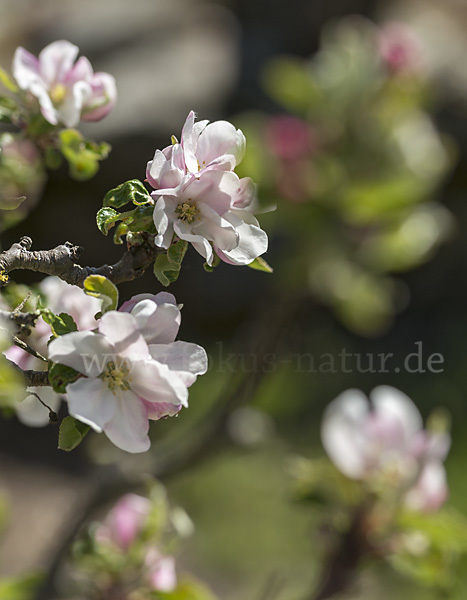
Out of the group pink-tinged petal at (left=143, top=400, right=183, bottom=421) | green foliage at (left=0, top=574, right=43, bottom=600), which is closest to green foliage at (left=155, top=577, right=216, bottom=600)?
green foliage at (left=0, top=574, right=43, bottom=600)

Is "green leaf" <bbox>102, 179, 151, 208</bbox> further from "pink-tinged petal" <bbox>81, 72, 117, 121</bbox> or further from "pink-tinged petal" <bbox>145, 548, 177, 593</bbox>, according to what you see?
"pink-tinged petal" <bbox>145, 548, 177, 593</bbox>

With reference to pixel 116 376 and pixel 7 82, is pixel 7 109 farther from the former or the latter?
pixel 116 376

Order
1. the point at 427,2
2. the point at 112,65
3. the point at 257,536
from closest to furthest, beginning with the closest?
the point at 257,536
the point at 112,65
the point at 427,2

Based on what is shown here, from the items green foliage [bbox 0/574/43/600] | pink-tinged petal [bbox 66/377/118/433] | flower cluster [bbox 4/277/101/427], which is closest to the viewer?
pink-tinged petal [bbox 66/377/118/433]

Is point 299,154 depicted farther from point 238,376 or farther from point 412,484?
point 412,484

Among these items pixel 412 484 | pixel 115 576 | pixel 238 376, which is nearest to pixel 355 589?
pixel 412 484

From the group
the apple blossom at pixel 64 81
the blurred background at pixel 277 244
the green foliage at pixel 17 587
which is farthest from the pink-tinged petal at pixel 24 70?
the green foliage at pixel 17 587

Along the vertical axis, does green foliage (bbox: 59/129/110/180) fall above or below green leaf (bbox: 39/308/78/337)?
below
